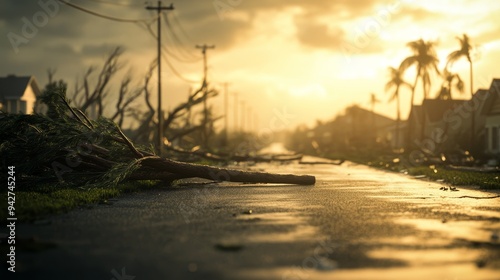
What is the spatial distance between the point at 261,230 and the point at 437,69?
45439mm

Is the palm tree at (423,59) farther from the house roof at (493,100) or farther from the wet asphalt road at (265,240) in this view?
the wet asphalt road at (265,240)

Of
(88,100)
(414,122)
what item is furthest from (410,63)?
(88,100)

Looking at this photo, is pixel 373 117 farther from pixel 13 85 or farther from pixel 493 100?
pixel 13 85

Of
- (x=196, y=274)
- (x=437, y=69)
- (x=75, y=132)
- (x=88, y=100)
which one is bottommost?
(x=196, y=274)

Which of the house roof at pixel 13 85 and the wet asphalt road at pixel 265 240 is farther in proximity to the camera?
the house roof at pixel 13 85

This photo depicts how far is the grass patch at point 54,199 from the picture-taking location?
969cm

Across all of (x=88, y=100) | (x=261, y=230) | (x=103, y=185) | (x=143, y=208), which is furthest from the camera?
(x=88, y=100)

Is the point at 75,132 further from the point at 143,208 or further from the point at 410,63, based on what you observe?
the point at 410,63

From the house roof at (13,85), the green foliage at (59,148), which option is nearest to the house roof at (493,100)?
the green foliage at (59,148)

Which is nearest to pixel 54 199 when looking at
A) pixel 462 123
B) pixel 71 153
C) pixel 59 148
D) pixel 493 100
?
pixel 59 148

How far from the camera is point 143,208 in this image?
1137 cm

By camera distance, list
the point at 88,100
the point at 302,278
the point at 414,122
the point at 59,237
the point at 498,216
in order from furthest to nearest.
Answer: the point at 414,122 → the point at 88,100 → the point at 498,216 → the point at 59,237 → the point at 302,278

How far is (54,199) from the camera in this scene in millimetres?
11586

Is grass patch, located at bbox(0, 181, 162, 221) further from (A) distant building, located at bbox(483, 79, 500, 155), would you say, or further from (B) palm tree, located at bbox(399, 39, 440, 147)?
(B) palm tree, located at bbox(399, 39, 440, 147)
